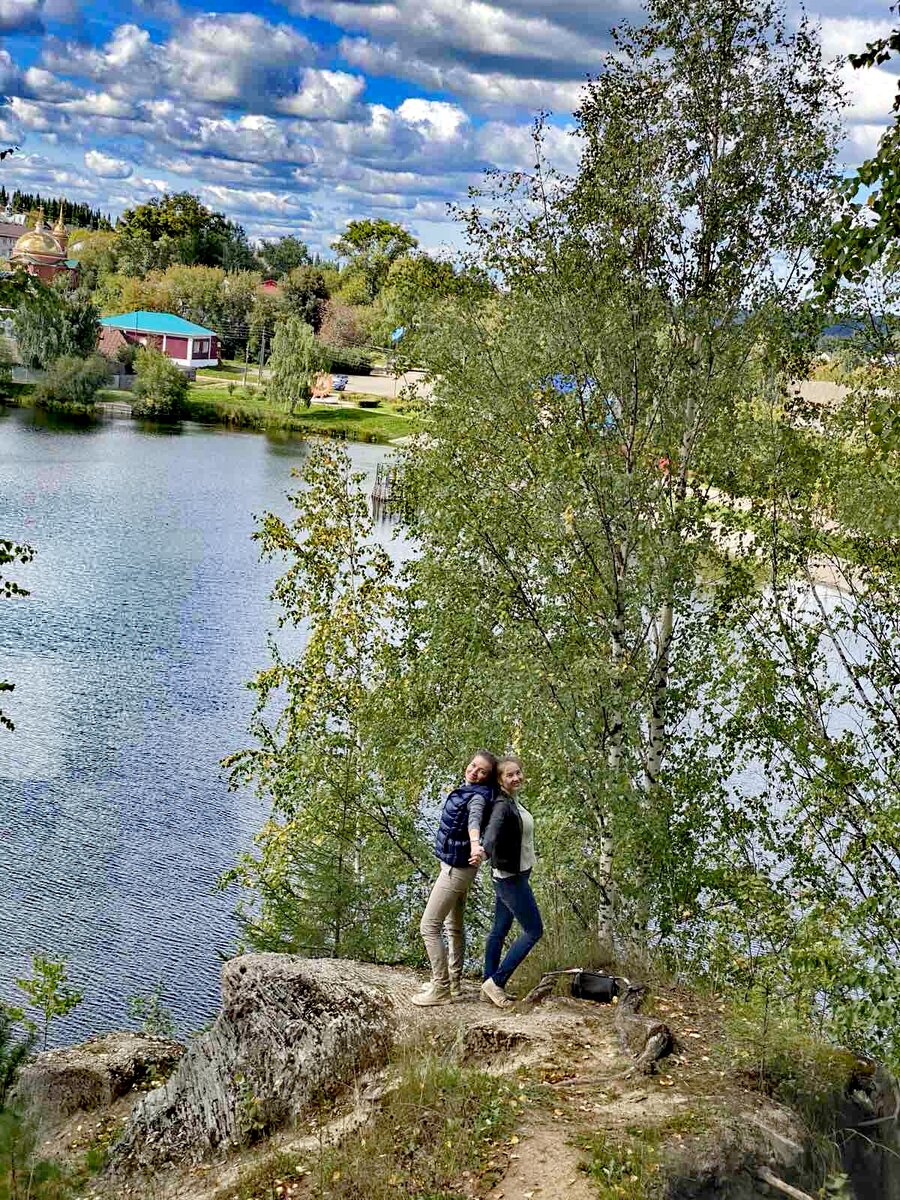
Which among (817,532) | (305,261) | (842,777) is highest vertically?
(305,261)

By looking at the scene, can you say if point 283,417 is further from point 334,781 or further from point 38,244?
point 334,781

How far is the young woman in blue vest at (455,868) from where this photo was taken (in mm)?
8766

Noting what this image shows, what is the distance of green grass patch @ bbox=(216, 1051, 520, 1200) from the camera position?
23.8ft

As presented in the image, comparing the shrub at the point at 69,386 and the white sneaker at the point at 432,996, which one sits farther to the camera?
the shrub at the point at 69,386

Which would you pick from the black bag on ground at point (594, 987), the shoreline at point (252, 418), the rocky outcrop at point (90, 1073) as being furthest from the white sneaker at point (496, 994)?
the shoreline at point (252, 418)

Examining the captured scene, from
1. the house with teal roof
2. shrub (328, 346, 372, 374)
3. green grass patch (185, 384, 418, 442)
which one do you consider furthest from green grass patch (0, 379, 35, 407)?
shrub (328, 346, 372, 374)

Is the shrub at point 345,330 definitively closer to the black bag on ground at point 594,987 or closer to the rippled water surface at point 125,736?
the rippled water surface at point 125,736

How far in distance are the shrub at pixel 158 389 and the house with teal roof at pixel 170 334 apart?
1788cm

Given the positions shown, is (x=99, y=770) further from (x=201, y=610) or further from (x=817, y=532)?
(x=817, y=532)

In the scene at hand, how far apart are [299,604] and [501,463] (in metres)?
4.33

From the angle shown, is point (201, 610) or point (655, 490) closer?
point (655, 490)

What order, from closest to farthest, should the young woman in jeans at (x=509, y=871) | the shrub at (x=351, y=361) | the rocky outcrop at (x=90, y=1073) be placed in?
the young woman in jeans at (x=509, y=871) < the rocky outcrop at (x=90, y=1073) < the shrub at (x=351, y=361)

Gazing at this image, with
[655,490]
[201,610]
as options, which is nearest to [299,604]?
[655,490]

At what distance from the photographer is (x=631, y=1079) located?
808 centimetres
